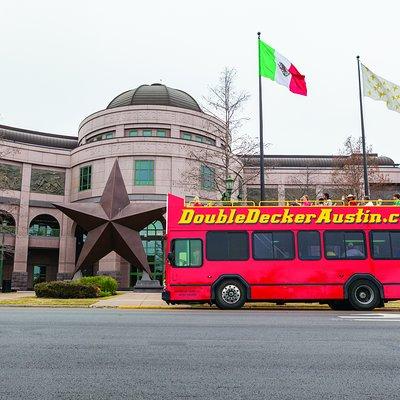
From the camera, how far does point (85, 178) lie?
46.2 meters

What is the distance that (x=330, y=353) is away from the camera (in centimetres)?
624

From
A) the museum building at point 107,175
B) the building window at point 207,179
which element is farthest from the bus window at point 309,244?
the museum building at point 107,175

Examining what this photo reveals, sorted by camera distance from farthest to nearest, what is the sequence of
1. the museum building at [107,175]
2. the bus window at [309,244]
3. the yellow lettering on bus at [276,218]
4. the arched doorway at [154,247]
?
the museum building at [107,175] → the arched doorway at [154,247] → the yellow lettering on bus at [276,218] → the bus window at [309,244]

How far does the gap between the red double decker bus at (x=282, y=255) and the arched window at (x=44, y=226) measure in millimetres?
35140

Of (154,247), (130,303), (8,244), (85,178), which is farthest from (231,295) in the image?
(8,244)

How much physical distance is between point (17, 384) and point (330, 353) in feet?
13.1

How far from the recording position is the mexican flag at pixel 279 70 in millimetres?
22094

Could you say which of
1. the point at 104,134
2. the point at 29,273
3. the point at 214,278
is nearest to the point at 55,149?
the point at 104,134

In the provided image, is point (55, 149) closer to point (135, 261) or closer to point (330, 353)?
point (135, 261)

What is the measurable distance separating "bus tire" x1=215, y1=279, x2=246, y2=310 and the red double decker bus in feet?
0.10

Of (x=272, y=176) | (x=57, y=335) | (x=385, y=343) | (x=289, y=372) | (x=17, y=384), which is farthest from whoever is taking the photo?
(x=272, y=176)

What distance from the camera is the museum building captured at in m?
43.2

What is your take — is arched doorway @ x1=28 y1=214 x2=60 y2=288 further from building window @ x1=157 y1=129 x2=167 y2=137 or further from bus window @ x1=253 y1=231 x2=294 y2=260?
bus window @ x1=253 y1=231 x2=294 y2=260

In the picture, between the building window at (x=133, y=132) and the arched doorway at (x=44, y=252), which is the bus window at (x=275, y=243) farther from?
the arched doorway at (x=44, y=252)
